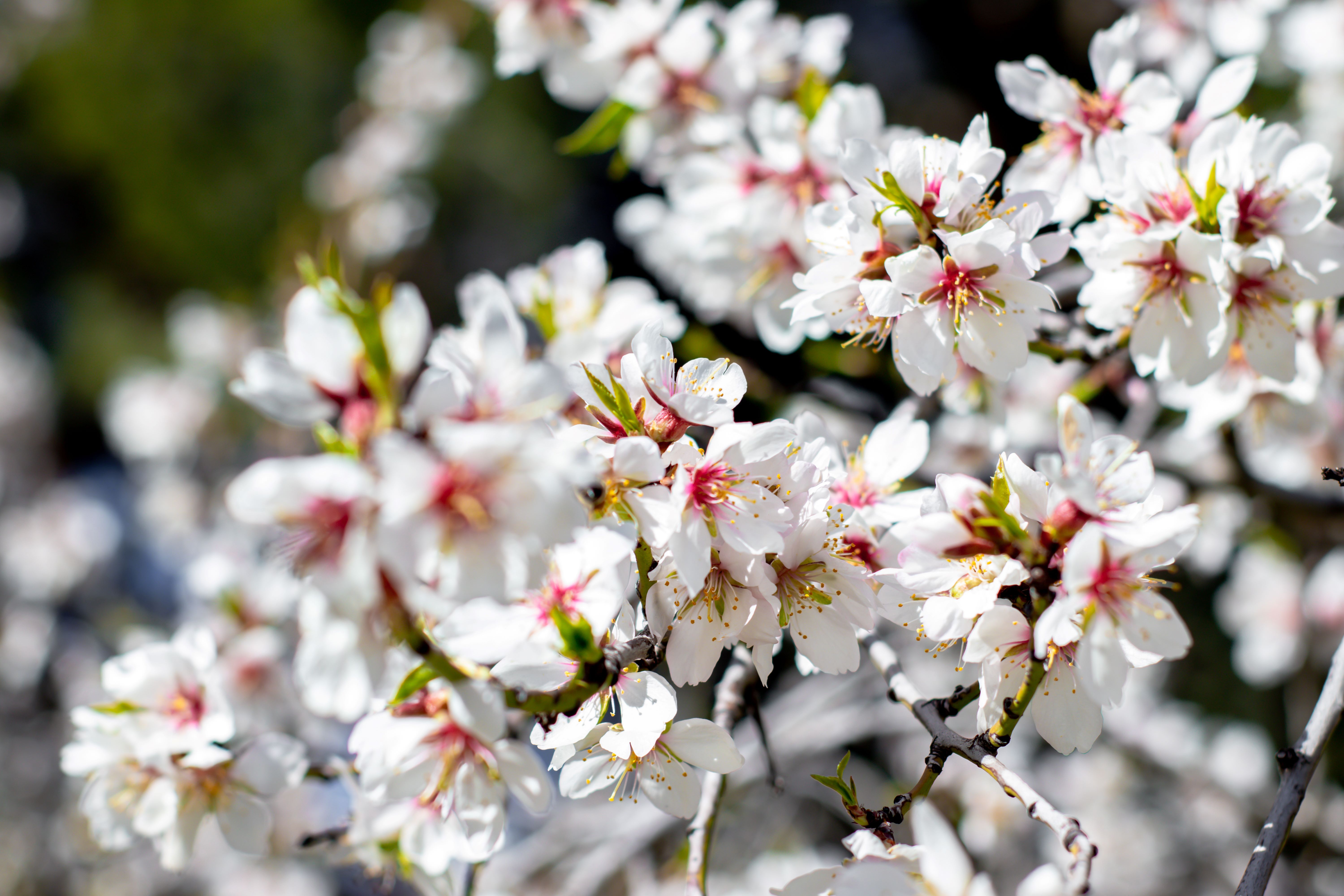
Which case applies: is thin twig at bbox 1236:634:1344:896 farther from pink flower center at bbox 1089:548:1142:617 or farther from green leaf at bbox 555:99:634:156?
green leaf at bbox 555:99:634:156

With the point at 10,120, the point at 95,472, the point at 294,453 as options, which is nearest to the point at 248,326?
the point at 294,453

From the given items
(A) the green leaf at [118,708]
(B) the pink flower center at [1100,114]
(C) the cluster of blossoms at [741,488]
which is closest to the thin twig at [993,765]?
(C) the cluster of blossoms at [741,488]

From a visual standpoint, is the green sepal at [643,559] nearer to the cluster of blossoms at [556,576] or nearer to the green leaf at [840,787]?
the cluster of blossoms at [556,576]

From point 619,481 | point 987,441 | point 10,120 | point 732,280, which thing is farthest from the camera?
point 10,120

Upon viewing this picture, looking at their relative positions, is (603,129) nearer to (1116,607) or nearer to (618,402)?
(618,402)

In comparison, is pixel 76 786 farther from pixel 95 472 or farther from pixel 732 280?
pixel 732 280

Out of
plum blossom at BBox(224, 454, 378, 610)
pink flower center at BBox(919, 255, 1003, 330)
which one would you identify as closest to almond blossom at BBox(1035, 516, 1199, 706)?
pink flower center at BBox(919, 255, 1003, 330)
